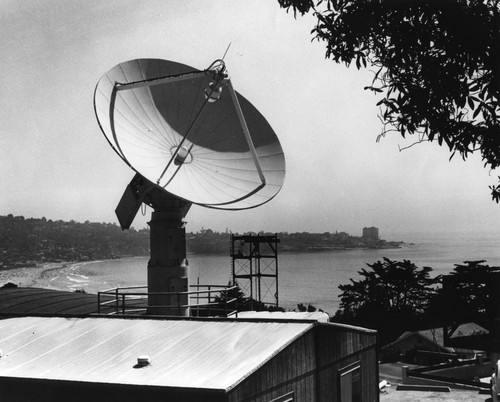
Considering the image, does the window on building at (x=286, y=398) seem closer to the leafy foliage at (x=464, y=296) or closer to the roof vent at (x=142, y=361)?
the roof vent at (x=142, y=361)

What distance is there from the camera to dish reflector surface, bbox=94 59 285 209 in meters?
21.7

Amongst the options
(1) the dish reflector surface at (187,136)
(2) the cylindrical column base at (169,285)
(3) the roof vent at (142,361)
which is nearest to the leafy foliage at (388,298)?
(1) the dish reflector surface at (187,136)

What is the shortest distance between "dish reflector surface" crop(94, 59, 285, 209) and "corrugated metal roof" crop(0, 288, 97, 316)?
9022mm

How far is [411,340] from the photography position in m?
55.8

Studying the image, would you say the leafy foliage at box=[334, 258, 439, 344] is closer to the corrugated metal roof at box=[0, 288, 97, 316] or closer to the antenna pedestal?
the corrugated metal roof at box=[0, 288, 97, 316]

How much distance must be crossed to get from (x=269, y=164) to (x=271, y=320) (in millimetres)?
9410

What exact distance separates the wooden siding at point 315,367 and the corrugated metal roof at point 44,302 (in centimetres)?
1371

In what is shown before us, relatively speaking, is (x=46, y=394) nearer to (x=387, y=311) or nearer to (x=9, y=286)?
(x=9, y=286)

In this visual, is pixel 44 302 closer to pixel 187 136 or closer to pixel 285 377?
pixel 187 136

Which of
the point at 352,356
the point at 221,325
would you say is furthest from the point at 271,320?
the point at 352,356

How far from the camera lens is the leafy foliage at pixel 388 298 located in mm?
68438

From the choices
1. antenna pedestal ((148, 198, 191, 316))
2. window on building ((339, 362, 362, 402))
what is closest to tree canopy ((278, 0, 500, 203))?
window on building ((339, 362, 362, 402))

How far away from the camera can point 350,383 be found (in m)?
17.6

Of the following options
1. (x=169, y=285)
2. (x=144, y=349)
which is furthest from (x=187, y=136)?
(x=144, y=349)
